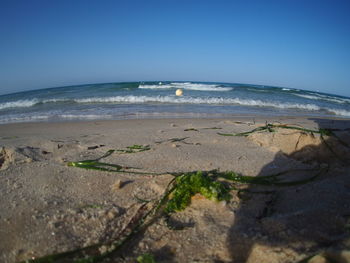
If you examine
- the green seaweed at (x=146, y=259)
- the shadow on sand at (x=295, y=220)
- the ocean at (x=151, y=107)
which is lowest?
the green seaweed at (x=146, y=259)

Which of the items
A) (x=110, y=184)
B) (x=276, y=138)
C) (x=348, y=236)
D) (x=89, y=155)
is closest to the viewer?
(x=348, y=236)

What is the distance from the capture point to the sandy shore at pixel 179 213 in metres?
1.17

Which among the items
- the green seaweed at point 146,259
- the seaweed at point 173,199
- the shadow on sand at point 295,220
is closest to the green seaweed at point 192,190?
the seaweed at point 173,199

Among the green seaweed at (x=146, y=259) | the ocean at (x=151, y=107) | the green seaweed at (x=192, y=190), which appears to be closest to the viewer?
the green seaweed at (x=146, y=259)

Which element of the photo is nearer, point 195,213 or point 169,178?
point 195,213

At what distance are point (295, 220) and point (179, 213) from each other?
728 millimetres

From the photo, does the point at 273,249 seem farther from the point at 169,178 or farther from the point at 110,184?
the point at 110,184

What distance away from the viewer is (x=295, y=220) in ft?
4.41

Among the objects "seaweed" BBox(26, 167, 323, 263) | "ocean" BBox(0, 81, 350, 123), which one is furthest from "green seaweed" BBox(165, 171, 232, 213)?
"ocean" BBox(0, 81, 350, 123)

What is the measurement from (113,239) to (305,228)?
110cm

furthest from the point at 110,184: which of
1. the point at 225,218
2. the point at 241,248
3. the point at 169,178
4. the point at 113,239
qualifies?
the point at 241,248

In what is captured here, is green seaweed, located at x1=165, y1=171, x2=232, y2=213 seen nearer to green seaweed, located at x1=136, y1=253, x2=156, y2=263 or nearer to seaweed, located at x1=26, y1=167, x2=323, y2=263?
seaweed, located at x1=26, y1=167, x2=323, y2=263

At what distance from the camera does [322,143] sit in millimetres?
2803

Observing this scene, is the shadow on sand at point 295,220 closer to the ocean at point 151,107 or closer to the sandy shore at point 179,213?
the sandy shore at point 179,213
